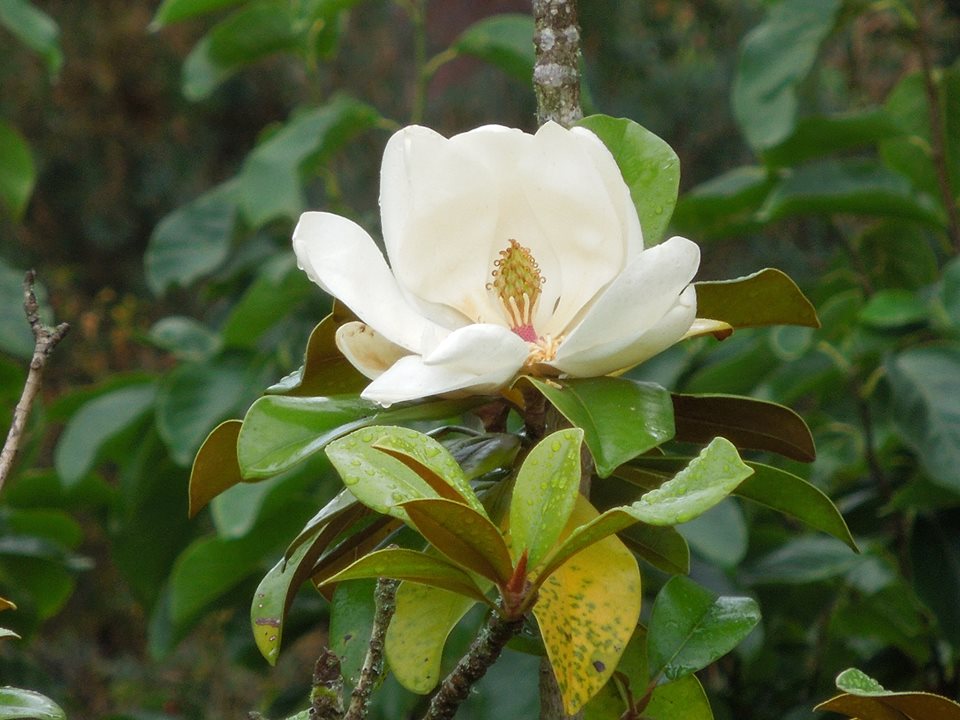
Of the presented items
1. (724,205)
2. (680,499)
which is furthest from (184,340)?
(680,499)

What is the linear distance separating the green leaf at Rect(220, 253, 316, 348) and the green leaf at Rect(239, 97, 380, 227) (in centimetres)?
8

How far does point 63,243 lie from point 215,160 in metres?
0.56

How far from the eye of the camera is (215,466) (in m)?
0.68

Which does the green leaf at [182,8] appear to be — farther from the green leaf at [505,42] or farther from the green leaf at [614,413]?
the green leaf at [614,413]

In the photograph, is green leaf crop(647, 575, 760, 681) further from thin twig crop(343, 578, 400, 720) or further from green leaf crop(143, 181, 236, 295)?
green leaf crop(143, 181, 236, 295)

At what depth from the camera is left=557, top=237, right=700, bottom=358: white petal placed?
600 millimetres

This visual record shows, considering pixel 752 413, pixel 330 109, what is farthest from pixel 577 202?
pixel 330 109

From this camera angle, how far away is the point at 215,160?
4.07 m

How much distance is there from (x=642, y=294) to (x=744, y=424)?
0.43 ft

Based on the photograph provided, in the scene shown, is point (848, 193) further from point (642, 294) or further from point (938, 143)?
point (642, 294)

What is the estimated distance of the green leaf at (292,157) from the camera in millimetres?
1782

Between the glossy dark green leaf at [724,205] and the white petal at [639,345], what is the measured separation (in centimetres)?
107

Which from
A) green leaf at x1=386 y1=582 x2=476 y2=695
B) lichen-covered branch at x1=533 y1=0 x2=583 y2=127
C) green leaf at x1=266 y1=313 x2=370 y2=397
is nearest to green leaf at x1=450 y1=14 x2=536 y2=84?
lichen-covered branch at x1=533 y1=0 x2=583 y2=127

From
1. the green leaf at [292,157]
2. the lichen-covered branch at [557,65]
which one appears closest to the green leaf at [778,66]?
the green leaf at [292,157]
